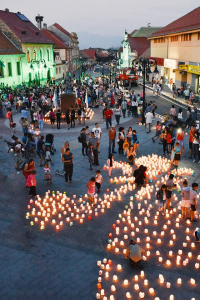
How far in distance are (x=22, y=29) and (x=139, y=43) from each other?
48.4 m

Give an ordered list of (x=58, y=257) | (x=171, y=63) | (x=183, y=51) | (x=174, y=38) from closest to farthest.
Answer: (x=58, y=257)
(x=183, y=51)
(x=171, y=63)
(x=174, y=38)

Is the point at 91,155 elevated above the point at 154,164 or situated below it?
above

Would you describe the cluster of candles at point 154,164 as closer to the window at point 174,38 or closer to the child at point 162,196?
the child at point 162,196

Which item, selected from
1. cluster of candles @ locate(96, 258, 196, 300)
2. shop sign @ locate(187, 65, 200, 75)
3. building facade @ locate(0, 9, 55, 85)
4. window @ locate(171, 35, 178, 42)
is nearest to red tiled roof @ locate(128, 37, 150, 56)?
building facade @ locate(0, 9, 55, 85)

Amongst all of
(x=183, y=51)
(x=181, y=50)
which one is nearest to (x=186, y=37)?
(x=183, y=51)

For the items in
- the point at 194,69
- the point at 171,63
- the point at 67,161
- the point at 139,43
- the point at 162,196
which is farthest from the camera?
the point at 139,43

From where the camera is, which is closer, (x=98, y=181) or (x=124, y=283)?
(x=124, y=283)

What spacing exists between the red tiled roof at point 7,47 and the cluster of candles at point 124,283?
139 ft

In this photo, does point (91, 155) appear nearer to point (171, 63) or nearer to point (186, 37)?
point (186, 37)

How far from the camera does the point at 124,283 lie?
7117 mm

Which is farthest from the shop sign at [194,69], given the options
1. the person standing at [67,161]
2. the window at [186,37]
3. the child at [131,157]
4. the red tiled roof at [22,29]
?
the red tiled roof at [22,29]

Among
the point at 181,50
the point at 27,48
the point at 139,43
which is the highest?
the point at 139,43

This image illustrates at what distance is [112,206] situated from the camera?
35.9 ft

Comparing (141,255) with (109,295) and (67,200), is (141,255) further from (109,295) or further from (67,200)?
(67,200)
